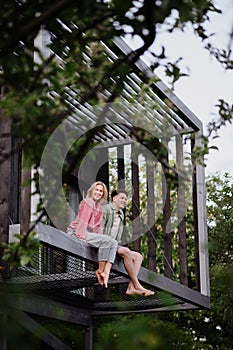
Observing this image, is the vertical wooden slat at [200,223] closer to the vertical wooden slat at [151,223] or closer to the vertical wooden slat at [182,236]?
the vertical wooden slat at [182,236]

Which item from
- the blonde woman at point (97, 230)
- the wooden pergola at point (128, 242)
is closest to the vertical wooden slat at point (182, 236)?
the wooden pergola at point (128, 242)

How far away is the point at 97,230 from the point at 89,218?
15 centimetres

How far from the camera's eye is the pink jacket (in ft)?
22.1

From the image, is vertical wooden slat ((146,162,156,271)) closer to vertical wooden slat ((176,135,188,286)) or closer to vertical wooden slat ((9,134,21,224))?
vertical wooden slat ((176,135,188,286))

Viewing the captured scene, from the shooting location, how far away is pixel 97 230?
704cm

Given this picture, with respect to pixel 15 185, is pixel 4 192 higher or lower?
lower

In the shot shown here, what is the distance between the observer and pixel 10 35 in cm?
152

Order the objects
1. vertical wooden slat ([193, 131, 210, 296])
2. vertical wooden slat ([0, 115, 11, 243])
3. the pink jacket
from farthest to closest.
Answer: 1. vertical wooden slat ([193, 131, 210, 296])
2. the pink jacket
3. vertical wooden slat ([0, 115, 11, 243])

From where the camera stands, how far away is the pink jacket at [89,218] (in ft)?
→ 22.1

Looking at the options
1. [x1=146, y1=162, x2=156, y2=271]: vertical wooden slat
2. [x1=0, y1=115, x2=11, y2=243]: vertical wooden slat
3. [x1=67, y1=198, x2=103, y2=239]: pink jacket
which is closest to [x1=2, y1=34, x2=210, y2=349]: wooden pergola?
[x1=146, y1=162, x2=156, y2=271]: vertical wooden slat

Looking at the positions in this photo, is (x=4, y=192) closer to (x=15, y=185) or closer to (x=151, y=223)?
(x=15, y=185)

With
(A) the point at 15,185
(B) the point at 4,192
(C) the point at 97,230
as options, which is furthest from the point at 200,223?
(B) the point at 4,192

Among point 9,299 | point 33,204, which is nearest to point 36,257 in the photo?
point 33,204

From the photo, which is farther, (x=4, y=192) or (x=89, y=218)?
(x=89, y=218)
